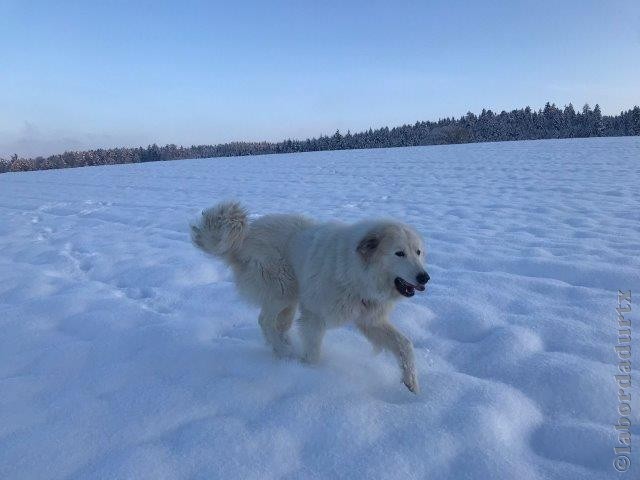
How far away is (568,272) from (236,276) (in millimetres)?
3484

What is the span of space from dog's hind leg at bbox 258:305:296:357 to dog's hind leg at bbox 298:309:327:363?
7.1 inches

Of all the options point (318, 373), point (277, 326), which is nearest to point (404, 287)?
point (318, 373)

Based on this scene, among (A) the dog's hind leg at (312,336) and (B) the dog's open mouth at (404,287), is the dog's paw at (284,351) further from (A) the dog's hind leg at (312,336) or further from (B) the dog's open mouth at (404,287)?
(B) the dog's open mouth at (404,287)

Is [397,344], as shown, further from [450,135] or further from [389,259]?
[450,135]

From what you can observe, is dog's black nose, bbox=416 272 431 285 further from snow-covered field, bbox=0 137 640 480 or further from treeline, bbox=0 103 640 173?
treeline, bbox=0 103 640 173

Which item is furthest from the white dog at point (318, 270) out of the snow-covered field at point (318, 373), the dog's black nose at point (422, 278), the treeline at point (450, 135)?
the treeline at point (450, 135)

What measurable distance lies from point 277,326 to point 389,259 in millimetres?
1203

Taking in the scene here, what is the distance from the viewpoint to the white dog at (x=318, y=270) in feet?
10.7

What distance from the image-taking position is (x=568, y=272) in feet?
15.0

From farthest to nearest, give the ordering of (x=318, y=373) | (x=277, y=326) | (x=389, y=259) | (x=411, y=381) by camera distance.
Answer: (x=277, y=326)
(x=389, y=259)
(x=318, y=373)
(x=411, y=381)

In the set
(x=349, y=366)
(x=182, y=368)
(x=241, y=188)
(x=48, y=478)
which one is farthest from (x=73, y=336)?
(x=241, y=188)

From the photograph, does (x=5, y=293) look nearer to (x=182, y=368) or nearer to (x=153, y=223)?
(x=182, y=368)

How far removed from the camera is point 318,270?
3.46m

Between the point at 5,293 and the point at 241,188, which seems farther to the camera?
the point at 241,188
